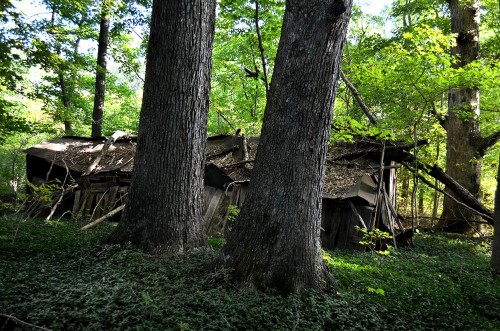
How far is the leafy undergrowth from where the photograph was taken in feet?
10.1

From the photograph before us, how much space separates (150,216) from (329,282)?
255cm

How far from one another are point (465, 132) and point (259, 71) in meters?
6.74

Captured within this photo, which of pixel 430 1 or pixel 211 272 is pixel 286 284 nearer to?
pixel 211 272

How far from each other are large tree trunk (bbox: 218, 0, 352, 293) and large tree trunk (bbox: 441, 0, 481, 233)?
28.6 ft

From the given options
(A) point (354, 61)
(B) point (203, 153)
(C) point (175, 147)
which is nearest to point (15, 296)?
(C) point (175, 147)

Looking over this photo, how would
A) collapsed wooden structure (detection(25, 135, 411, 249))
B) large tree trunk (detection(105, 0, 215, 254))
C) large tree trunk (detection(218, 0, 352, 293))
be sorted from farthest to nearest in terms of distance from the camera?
collapsed wooden structure (detection(25, 135, 411, 249)) < large tree trunk (detection(105, 0, 215, 254)) < large tree trunk (detection(218, 0, 352, 293))

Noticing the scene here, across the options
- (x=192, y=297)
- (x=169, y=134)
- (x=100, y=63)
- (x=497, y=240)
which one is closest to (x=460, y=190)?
(x=497, y=240)

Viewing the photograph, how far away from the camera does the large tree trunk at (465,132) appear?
10.7 m

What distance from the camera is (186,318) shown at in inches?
120

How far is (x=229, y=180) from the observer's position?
8.73 meters

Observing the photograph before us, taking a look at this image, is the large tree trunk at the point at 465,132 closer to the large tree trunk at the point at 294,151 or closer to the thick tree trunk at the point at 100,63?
the large tree trunk at the point at 294,151

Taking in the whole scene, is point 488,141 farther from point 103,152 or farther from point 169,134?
point 103,152

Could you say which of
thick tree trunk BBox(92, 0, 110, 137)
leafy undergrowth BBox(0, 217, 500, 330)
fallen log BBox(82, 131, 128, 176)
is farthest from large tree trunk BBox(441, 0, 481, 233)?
thick tree trunk BBox(92, 0, 110, 137)

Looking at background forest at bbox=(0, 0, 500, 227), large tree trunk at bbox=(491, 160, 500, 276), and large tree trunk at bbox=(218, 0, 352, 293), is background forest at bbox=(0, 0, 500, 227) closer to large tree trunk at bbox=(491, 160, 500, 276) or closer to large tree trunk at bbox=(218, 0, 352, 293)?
large tree trunk at bbox=(491, 160, 500, 276)
